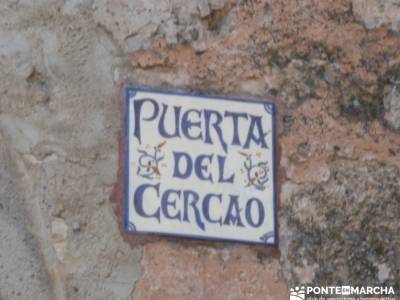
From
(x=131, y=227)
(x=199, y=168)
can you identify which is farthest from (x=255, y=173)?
(x=131, y=227)

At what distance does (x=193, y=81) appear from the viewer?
242 centimetres

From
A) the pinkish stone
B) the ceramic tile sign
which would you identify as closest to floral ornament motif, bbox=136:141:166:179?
the ceramic tile sign

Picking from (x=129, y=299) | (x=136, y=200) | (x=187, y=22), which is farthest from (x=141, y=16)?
(x=129, y=299)

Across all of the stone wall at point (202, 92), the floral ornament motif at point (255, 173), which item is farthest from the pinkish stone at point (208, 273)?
the floral ornament motif at point (255, 173)

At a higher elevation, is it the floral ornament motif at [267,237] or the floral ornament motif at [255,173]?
the floral ornament motif at [255,173]

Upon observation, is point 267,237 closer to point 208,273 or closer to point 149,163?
point 208,273

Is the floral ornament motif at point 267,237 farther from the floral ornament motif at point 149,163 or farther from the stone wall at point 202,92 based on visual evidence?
the floral ornament motif at point 149,163

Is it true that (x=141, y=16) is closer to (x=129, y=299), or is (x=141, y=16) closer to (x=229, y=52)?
(x=229, y=52)

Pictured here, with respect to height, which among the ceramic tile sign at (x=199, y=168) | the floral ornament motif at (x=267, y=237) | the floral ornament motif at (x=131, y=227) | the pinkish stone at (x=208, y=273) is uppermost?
the ceramic tile sign at (x=199, y=168)

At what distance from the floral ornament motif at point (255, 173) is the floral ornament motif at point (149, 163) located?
139 mm

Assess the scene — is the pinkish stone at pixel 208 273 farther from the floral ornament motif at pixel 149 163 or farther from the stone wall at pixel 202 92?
the floral ornament motif at pixel 149 163

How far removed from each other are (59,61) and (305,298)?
54cm

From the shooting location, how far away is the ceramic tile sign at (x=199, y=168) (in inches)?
91.4

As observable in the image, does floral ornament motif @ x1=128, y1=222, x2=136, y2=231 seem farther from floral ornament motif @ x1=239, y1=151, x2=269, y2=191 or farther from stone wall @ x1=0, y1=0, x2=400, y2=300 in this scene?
floral ornament motif @ x1=239, y1=151, x2=269, y2=191
